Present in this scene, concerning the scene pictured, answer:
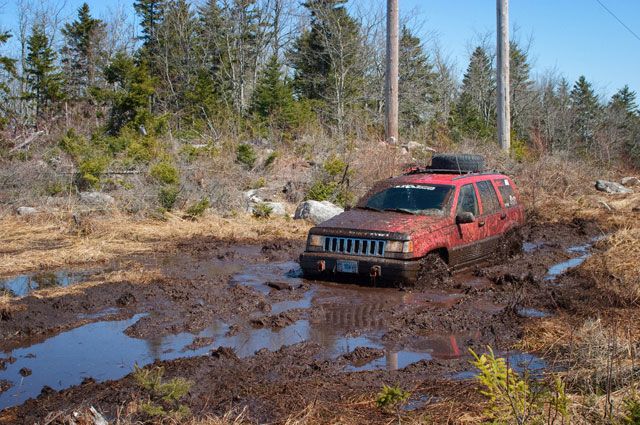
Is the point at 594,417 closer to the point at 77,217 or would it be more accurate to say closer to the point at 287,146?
the point at 77,217

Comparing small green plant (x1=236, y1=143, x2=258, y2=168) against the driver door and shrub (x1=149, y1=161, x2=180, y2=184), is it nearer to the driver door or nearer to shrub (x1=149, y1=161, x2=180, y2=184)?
shrub (x1=149, y1=161, x2=180, y2=184)

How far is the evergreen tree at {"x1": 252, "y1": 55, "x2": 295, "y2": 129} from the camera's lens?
97.1ft

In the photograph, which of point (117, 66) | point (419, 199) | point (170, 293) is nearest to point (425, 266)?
point (419, 199)

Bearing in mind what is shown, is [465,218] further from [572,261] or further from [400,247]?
[572,261]

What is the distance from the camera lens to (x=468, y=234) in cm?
1088

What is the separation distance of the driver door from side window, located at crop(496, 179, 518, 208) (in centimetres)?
112

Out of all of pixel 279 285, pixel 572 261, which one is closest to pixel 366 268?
pixel 279 285

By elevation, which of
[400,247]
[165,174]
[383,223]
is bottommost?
[400,247]

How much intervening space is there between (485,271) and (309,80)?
3201 cm

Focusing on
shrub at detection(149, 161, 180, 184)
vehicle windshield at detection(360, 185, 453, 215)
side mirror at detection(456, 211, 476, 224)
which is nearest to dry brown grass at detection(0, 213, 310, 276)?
shrub at detection(149, 161, 180, 184)

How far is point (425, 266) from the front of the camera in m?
9.95

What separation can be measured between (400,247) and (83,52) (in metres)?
42.2

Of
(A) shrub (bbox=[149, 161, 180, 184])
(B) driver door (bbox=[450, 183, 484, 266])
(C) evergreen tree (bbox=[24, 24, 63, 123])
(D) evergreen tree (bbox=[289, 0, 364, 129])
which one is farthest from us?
(D) evergreen tree (bbox=[289, 0, 364, 129])

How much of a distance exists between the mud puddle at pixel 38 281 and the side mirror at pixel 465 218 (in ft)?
19.6
